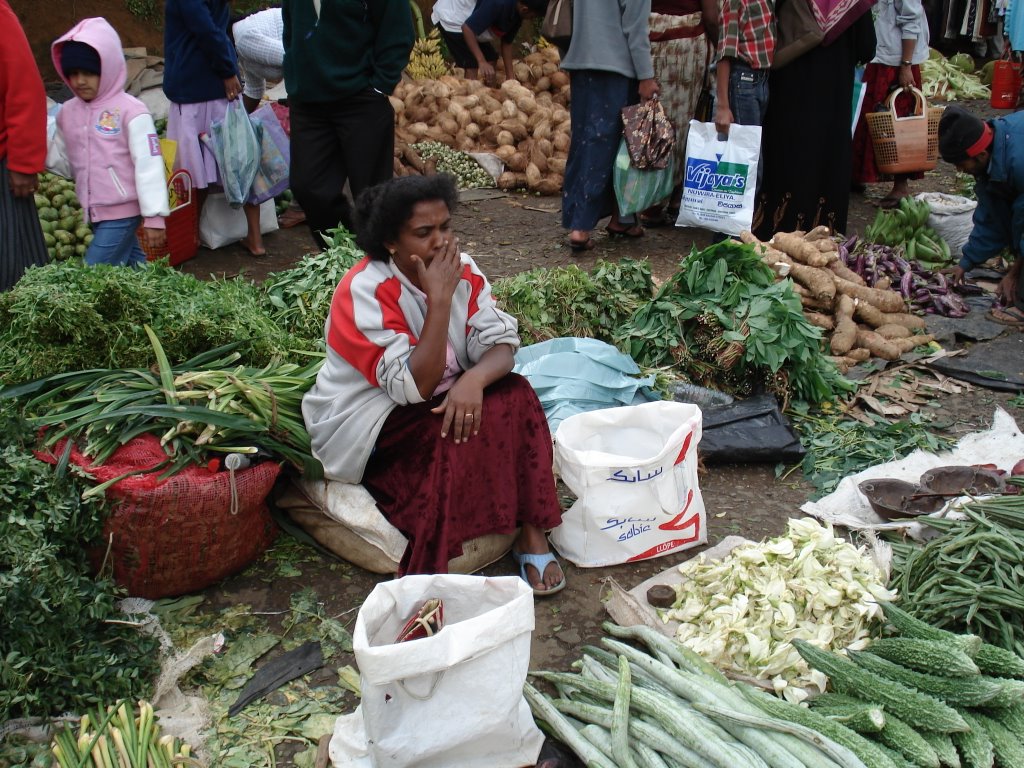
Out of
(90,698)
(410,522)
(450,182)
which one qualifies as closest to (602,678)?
(410,522)

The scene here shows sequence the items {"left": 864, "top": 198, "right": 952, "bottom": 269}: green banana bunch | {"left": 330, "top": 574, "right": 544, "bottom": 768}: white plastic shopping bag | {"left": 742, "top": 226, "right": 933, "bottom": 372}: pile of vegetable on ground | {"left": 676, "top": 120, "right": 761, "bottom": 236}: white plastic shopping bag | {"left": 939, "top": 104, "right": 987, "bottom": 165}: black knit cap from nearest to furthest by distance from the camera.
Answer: {"left": 330, "top": 574, "right": 544, "bottom": 768}: white plastic shopping bag, {"left": 742, "top": 226, "right": 933, "bottom": 372}: pile of vegetable on ground, {"left": 939, "top": 104, "right": 987, "bottom": 165}: black knit cap, {"left": 676, "top": 120, "right": 761, "bottom": 236}: white plastic shopping bag, {"left": 864, "top": 198, "right": 952, "bottom": 269}: green banana bunch

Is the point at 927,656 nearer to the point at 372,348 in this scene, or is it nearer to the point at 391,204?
the point at 372,348

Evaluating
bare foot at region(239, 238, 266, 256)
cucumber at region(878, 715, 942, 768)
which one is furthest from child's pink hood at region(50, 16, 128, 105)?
cucumber at region(878, 715, 942, 768)

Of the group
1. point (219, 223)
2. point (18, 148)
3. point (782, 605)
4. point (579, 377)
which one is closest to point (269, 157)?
point (219, 223)

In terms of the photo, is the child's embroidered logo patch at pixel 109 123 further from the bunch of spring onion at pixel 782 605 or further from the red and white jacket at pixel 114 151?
the bunch of spring onion at pixel 782 605

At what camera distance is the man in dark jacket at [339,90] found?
498 centimetres

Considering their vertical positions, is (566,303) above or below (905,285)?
above

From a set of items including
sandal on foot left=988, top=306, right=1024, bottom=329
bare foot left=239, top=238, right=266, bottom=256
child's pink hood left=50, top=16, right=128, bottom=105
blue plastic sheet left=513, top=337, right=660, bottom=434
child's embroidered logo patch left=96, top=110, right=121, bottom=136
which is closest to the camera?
blue plastic sheet left=513, top=337, right=660, bottom=434

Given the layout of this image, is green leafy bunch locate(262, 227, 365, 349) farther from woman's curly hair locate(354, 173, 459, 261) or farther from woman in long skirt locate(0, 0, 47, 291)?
woman in long skirt locate(0, 0, 47, 291)

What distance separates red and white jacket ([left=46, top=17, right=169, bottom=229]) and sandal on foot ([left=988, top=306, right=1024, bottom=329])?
15.5 feet

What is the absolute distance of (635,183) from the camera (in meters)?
6.21

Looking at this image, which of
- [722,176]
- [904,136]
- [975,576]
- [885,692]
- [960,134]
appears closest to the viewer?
[885,692]

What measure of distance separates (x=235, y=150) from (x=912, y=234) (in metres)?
4.62

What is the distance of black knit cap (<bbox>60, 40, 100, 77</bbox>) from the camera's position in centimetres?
436
